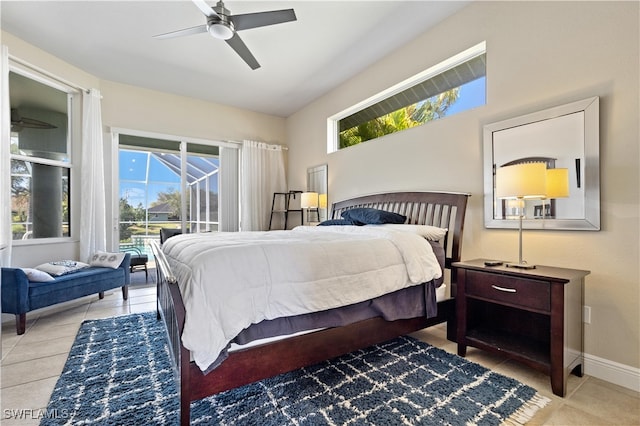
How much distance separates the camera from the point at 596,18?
2045mm

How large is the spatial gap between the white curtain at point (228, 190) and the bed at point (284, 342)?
3239 millimetres

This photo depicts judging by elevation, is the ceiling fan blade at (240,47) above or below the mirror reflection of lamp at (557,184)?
above

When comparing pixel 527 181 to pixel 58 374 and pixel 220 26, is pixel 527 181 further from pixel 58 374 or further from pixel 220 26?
pixel 58 374

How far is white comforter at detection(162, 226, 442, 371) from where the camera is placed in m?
1.39

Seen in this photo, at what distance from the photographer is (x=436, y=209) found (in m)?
3.06

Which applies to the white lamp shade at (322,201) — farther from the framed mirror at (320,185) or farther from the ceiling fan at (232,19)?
the ceiling fan at (232,19)

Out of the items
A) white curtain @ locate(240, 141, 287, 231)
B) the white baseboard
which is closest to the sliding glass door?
white curtain @ locate(240, 141, 287, 231)

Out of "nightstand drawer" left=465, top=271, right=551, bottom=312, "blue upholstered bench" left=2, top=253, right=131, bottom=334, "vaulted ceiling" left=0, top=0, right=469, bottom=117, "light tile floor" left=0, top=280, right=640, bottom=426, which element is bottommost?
"light tile floor" left=0, top=280, right=640, bottom=426

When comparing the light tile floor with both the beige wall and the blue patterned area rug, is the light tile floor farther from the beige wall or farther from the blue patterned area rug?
the beige wall

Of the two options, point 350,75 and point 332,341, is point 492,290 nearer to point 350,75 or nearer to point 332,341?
point 332,341

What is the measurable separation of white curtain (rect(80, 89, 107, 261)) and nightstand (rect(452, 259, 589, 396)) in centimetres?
461

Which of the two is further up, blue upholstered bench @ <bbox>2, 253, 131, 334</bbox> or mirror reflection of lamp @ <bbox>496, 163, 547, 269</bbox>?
mirror reflection of lamp @ <bbox>496, 163, 547, 269</bbox>

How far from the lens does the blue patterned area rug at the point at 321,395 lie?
1540 millimetres

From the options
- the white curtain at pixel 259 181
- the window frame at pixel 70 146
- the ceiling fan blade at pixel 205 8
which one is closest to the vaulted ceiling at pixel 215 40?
the window frame at pixel 70 146
